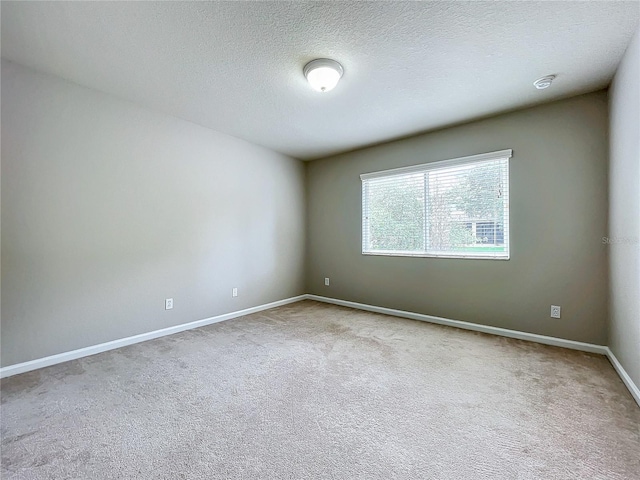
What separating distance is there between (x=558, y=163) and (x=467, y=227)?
1047 mm

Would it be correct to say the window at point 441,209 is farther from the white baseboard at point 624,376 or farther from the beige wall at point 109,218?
the beige wall at point 109,218

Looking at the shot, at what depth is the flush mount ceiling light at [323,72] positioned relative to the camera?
219 cm

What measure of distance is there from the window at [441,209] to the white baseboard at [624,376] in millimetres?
1173

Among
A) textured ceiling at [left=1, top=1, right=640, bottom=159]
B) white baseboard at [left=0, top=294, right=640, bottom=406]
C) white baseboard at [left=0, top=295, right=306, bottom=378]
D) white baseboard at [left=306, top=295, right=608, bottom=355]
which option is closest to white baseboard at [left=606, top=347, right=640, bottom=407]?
white baseboard at [left=0, top=294, right=640, bottom=406]

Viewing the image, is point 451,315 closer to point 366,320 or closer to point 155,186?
point 366,320

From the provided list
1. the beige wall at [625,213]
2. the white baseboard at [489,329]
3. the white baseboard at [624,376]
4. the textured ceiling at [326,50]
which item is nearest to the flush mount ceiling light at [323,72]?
the textured ceiling at [326,50]

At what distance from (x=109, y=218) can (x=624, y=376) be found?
181 inches

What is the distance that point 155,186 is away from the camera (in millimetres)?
3113

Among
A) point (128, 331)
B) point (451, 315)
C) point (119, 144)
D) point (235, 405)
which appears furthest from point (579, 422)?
point (119, 144)

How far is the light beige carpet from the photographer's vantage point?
4.41 ft

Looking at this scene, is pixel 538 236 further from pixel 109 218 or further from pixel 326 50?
pixel 109 218

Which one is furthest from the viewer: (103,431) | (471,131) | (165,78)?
(471,131)

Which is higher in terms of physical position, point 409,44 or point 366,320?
point 409,44

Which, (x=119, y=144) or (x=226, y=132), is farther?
(x=226, y=132)
